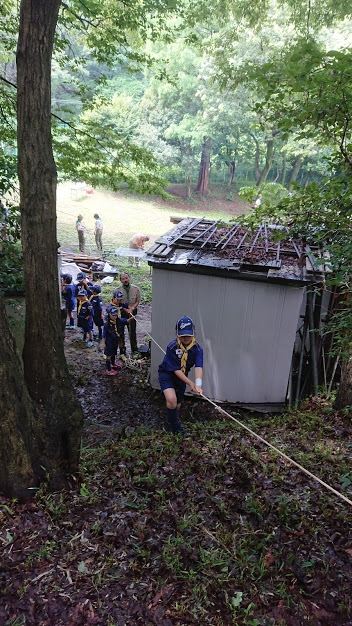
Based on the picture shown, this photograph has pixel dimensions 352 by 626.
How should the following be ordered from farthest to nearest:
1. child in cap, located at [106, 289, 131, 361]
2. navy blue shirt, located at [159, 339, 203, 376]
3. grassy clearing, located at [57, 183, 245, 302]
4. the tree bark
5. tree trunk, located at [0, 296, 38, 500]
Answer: the tree bark < grassy clearing, located at [57, 183, 245, 302] < child in cap, located at [106, 289, 131, 361] < navy blue shirt, located at [159, 339, 203, 376] < tree trunk, located at [0, 296, 38, 500]

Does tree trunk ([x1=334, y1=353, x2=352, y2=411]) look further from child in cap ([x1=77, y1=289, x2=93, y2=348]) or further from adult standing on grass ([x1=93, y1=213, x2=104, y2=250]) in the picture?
adult standing on grass ([x1=93, y1=213, x2=104, y2=250])

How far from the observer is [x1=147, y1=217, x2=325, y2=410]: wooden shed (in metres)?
6.57

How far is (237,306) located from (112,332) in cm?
288

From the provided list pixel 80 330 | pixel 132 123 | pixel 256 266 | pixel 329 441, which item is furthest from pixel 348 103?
pixel 132 123

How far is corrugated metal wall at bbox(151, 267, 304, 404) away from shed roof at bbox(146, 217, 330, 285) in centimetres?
22

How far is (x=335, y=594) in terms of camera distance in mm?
2857

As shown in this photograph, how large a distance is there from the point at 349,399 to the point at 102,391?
15.4 ft

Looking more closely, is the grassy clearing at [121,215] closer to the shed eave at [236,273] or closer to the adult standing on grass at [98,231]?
the adult standing on grass at [98,231]

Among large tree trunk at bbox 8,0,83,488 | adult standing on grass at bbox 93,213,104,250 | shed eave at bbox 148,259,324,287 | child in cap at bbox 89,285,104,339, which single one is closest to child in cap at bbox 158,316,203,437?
shed eave at bbox 148,259,324,287

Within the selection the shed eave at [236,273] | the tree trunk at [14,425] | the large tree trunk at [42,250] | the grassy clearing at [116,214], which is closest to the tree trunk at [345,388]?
the shed eave at [236,273]

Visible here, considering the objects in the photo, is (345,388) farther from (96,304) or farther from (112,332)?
(96,304)

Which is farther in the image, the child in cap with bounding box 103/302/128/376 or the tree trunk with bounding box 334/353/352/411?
the child in cap with bounding box 103/302/128/376

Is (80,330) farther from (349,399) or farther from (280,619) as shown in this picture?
(280,619)

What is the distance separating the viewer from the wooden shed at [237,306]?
657cm
